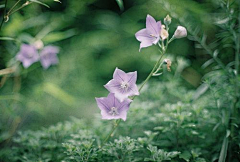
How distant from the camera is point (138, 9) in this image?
9.91 feet

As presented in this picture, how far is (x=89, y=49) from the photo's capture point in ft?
9.68

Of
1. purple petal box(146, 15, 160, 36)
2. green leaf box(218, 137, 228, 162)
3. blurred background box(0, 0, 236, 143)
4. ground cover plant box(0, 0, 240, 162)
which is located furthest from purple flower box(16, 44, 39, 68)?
green leaf box(218, 137, 228, 162)

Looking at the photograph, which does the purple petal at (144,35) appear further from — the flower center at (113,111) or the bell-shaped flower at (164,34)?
the flower center at (113,111)

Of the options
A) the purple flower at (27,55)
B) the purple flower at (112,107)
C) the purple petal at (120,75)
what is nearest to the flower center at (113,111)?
the purple flower at (112,107)

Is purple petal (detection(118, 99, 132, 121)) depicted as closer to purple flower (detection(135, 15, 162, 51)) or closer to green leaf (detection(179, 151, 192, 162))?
purple flower (detection(135, 15, 162, 51))

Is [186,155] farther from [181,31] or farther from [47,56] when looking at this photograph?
[47,56]

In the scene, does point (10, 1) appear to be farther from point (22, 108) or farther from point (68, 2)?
point (22, 108)

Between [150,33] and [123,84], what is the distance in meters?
0.26

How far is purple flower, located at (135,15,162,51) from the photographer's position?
1234 millimetres

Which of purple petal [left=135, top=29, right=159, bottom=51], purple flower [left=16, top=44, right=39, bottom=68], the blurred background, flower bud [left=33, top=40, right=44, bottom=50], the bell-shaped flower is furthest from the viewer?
the blurred background

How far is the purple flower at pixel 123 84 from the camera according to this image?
1.22 meters

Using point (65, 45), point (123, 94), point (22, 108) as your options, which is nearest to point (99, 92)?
point (65, 45)

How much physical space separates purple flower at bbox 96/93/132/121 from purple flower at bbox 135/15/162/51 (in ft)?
0.86

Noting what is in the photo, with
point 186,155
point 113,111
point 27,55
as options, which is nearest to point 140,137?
point 186,155
